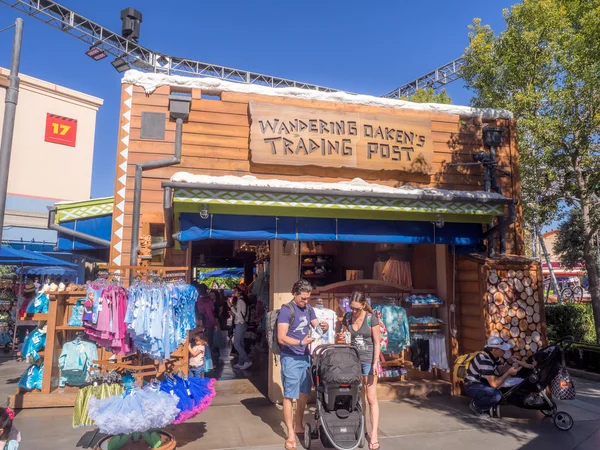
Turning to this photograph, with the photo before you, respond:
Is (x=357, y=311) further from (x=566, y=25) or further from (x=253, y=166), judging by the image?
(x=566, y=25)

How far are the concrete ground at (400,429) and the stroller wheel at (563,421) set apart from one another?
74 millimetres

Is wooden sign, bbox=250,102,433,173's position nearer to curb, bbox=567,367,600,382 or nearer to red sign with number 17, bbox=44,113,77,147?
curb, bbox=567,367,600,382

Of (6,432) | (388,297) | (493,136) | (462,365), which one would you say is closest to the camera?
(6,432)

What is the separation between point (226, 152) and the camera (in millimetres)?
7824

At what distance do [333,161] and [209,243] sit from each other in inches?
226

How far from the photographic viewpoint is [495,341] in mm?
6352

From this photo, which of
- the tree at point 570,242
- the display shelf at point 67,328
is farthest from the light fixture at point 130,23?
Answer: the tree at point 570,242

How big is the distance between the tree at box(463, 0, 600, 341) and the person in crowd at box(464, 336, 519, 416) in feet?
19.1

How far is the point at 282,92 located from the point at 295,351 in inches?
196

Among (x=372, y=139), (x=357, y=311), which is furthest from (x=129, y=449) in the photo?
(x=372, y=139)

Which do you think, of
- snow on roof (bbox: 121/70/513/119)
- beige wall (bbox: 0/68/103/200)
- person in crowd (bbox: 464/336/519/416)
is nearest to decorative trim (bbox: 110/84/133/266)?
snow on roof (bbox: 121/70/513/119)

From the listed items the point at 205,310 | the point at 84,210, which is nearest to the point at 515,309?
the point at 205,310

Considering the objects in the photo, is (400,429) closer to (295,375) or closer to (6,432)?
(295,375)

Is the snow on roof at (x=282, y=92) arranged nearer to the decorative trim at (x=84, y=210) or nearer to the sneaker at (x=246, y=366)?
the decorative trim at (x=84, y=210)
